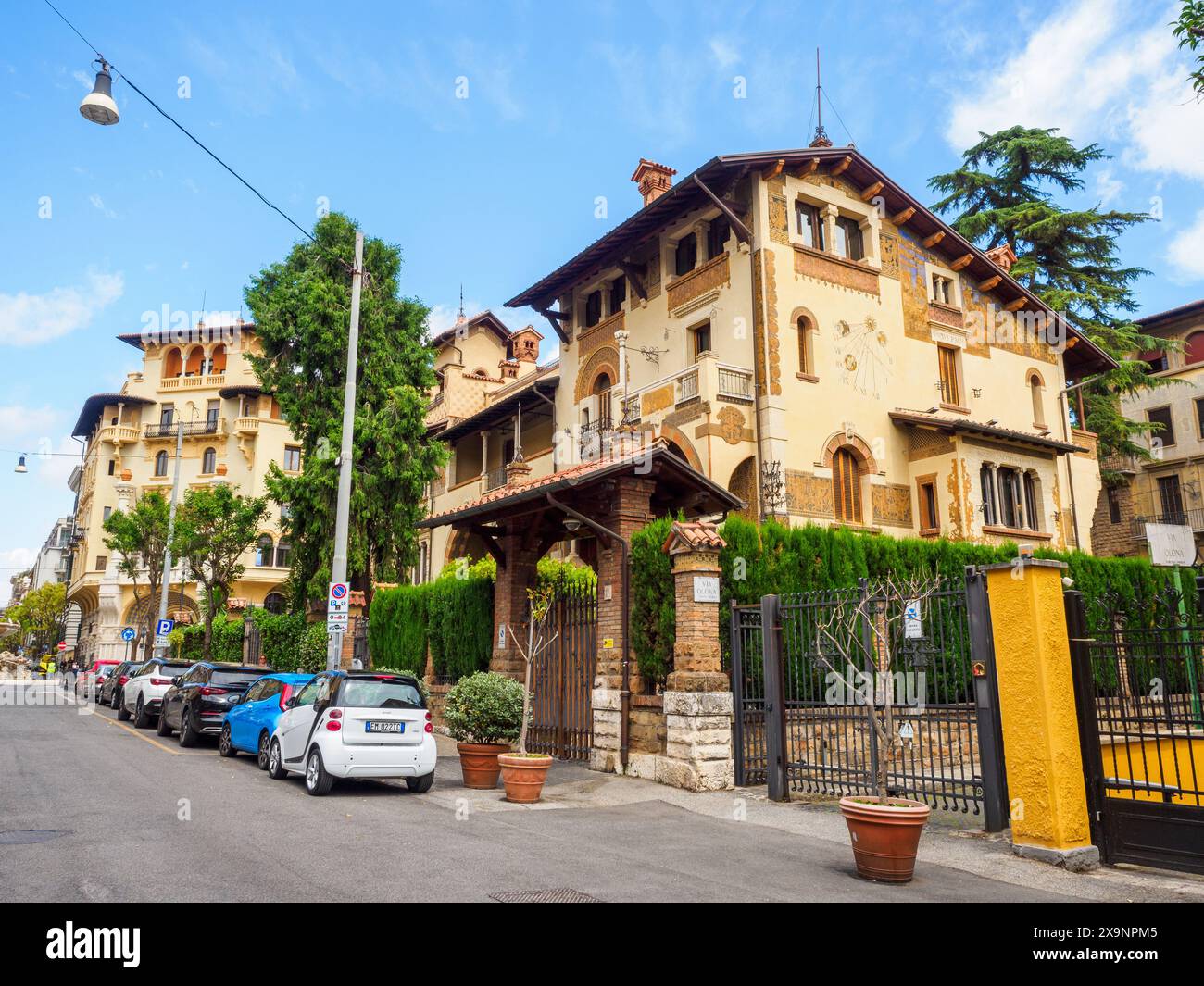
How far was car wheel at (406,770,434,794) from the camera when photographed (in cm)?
1185

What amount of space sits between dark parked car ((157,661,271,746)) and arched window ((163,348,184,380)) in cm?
4873

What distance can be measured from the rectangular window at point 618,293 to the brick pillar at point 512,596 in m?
11.8

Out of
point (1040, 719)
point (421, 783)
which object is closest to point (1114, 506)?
point (1040, 719)

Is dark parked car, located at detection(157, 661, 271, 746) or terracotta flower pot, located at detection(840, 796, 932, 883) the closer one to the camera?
terracotta flower pot, located at detection(840, 796, 932, 883)

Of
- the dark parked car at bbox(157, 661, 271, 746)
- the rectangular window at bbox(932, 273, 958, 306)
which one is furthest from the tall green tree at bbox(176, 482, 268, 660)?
the rectangular window at bbox(932, 273, 958, 306)

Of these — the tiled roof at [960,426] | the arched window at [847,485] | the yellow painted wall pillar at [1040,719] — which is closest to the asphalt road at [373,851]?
the yellow painted wall pillar at [1040,719]

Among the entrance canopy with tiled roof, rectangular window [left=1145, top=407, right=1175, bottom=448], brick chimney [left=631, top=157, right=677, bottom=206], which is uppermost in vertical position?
brick chimney [left=631, top=157, right=677, bottom=206]

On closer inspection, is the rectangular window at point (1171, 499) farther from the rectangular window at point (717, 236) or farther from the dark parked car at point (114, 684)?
the dark parked car at point (114, 684)

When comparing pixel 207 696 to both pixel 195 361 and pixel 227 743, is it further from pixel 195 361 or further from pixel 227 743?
pixel 195 361

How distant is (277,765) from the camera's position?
41.5ft

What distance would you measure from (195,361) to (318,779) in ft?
188

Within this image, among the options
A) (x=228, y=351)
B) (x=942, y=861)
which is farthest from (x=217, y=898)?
Result: (x=228, y=351)

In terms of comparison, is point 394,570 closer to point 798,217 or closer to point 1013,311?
point 798,217

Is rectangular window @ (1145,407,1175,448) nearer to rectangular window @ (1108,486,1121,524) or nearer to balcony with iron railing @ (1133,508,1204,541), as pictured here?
rectangular window @ (1108,486,1121,524)
